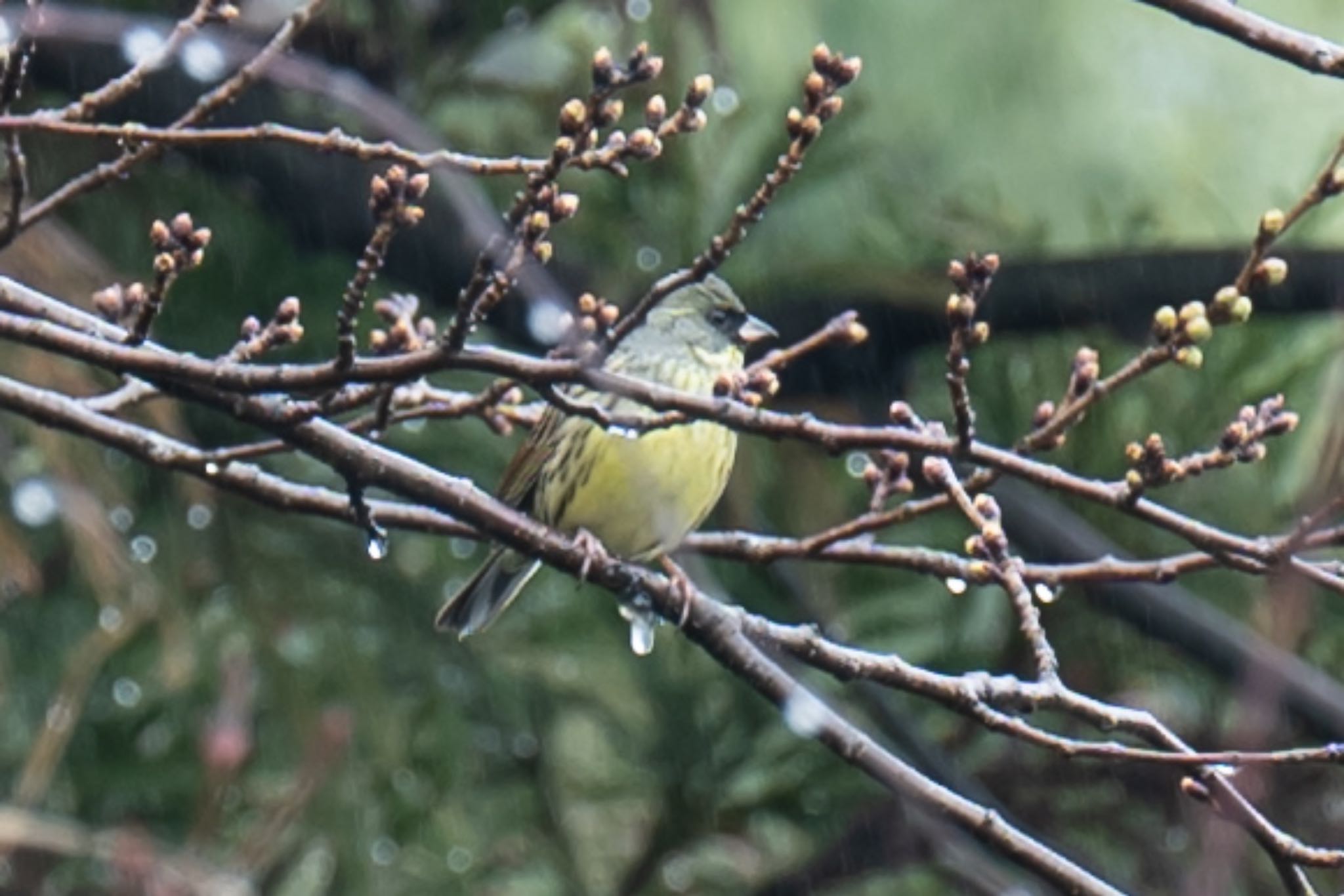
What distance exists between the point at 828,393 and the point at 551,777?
1034 millimetres

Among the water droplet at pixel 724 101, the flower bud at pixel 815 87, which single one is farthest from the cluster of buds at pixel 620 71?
the water droplet at pixel 724 101

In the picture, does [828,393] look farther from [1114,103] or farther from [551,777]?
[1114,103]

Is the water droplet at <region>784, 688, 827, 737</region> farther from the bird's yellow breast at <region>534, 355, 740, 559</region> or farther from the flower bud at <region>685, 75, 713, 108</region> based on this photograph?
the bird's yellow breast at <region>534, 355, 740, 559</region>

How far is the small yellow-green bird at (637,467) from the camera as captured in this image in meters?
3.98

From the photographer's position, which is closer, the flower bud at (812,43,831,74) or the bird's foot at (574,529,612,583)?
the flower bud at (812,43,831,74)

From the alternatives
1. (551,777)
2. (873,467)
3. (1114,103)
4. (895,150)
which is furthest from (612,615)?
(1114,103)

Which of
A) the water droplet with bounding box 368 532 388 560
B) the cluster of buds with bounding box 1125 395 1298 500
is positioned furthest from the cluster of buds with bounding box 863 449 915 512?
the water droplet with bounding box 368 532 388 560

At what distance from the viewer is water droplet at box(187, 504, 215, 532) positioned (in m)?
4.53

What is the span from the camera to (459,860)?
507 centimetres

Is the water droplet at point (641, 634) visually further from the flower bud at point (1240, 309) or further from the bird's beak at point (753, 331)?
the flower bud at point (1240, 309)

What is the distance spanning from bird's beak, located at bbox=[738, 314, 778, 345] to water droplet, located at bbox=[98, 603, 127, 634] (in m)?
1.22

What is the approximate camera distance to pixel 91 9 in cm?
459

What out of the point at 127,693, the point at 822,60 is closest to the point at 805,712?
the point at 822,60

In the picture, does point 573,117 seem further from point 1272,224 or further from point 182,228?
point 1272,224
